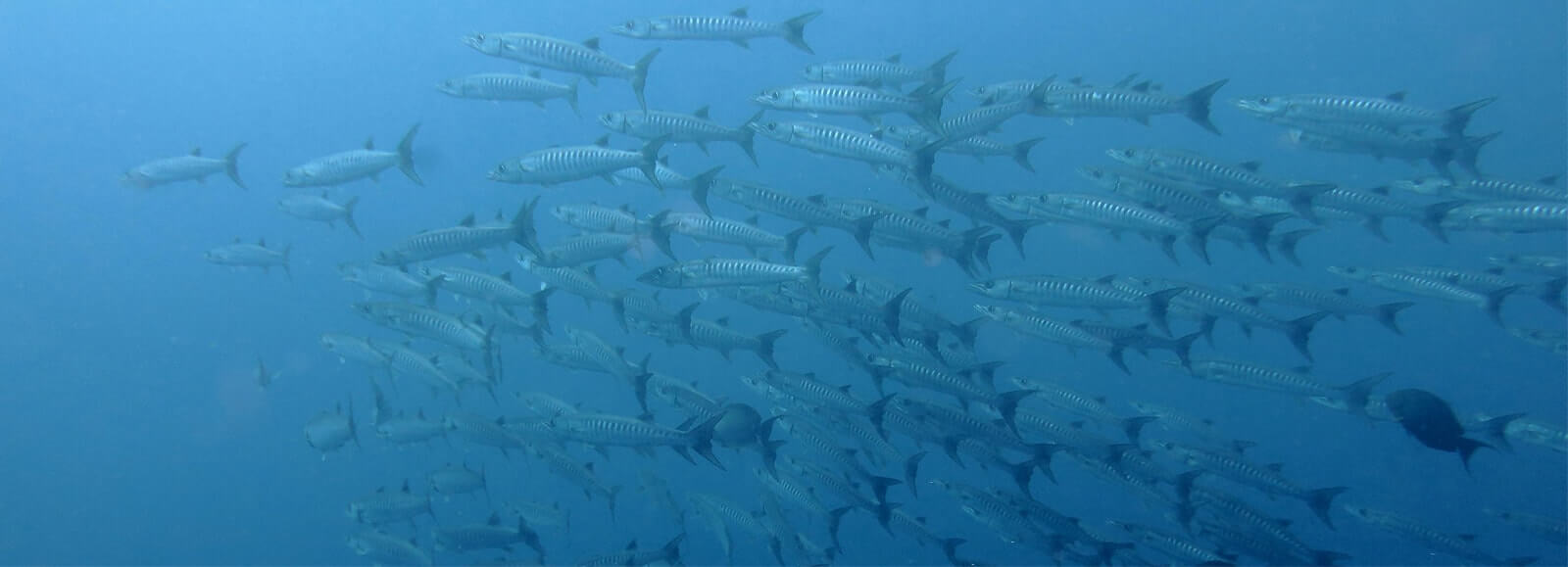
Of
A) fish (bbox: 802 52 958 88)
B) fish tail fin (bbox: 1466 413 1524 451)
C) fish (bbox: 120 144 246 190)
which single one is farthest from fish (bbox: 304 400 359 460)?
fish tail fin (bbox: 1466 413 1524 451)

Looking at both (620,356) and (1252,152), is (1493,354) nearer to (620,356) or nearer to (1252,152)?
(1252,152)

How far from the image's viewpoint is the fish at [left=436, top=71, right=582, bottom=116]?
24.7ft

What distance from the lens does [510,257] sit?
64.2 ft

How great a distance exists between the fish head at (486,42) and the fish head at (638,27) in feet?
3.32

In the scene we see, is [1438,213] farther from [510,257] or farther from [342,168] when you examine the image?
[510,257]

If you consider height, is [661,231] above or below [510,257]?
above

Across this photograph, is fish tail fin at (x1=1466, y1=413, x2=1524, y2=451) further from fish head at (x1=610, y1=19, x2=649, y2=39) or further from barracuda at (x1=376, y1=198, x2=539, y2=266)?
barracuda at (x1=376, y1=198, x2=539, y2=266)

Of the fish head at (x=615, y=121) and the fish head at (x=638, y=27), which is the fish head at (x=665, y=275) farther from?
the fish head at (x=638, y=27)

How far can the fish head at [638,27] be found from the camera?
285 inches

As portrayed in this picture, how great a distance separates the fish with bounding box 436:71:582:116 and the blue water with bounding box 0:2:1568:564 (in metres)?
9.98

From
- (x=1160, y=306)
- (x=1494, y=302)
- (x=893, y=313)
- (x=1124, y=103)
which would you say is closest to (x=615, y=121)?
(x=893, y=313)

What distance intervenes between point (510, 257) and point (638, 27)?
13.5m

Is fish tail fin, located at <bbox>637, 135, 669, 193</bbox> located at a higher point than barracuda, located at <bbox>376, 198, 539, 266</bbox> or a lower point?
higher

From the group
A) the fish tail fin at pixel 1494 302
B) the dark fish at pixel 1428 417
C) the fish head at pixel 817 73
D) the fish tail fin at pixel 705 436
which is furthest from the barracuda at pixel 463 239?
the fish tail fin at pixel 1494 302
